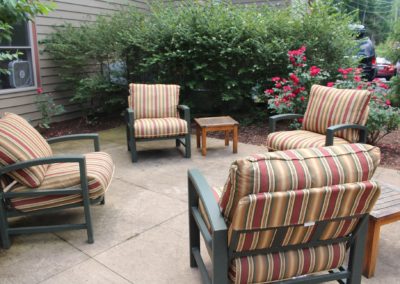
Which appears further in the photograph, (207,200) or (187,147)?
(187,147)

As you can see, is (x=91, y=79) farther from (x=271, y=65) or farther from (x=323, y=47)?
(x=323, y=47)

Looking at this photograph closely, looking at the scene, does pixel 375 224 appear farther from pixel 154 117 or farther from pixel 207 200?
pixel 154 117

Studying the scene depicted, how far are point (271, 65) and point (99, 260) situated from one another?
4816 mm

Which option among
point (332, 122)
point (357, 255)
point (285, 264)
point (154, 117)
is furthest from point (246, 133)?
point (285, 264)

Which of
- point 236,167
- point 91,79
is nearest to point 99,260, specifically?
point 236,167

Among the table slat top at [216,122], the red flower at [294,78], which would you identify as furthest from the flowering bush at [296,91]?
the table slat top at [216,122]

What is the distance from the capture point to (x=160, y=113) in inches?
195

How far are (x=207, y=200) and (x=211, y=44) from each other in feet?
15.2

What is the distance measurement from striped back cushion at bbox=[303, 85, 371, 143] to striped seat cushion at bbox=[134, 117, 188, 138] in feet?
5.00

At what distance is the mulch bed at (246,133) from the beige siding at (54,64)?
0.34 m

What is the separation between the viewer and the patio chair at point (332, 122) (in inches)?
140

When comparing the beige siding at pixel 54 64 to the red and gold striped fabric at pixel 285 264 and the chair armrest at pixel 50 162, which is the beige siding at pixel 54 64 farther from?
the red and gold striped fabric at pixel 285 264

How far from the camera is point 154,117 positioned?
16.2 feet

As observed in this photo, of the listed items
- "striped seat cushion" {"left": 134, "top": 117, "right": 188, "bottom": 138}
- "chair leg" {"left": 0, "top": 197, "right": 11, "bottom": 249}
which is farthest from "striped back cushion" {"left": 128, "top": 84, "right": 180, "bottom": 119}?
"chair leg" {"left": 0, "top": 197, "right": 11, "bottom": 249}
